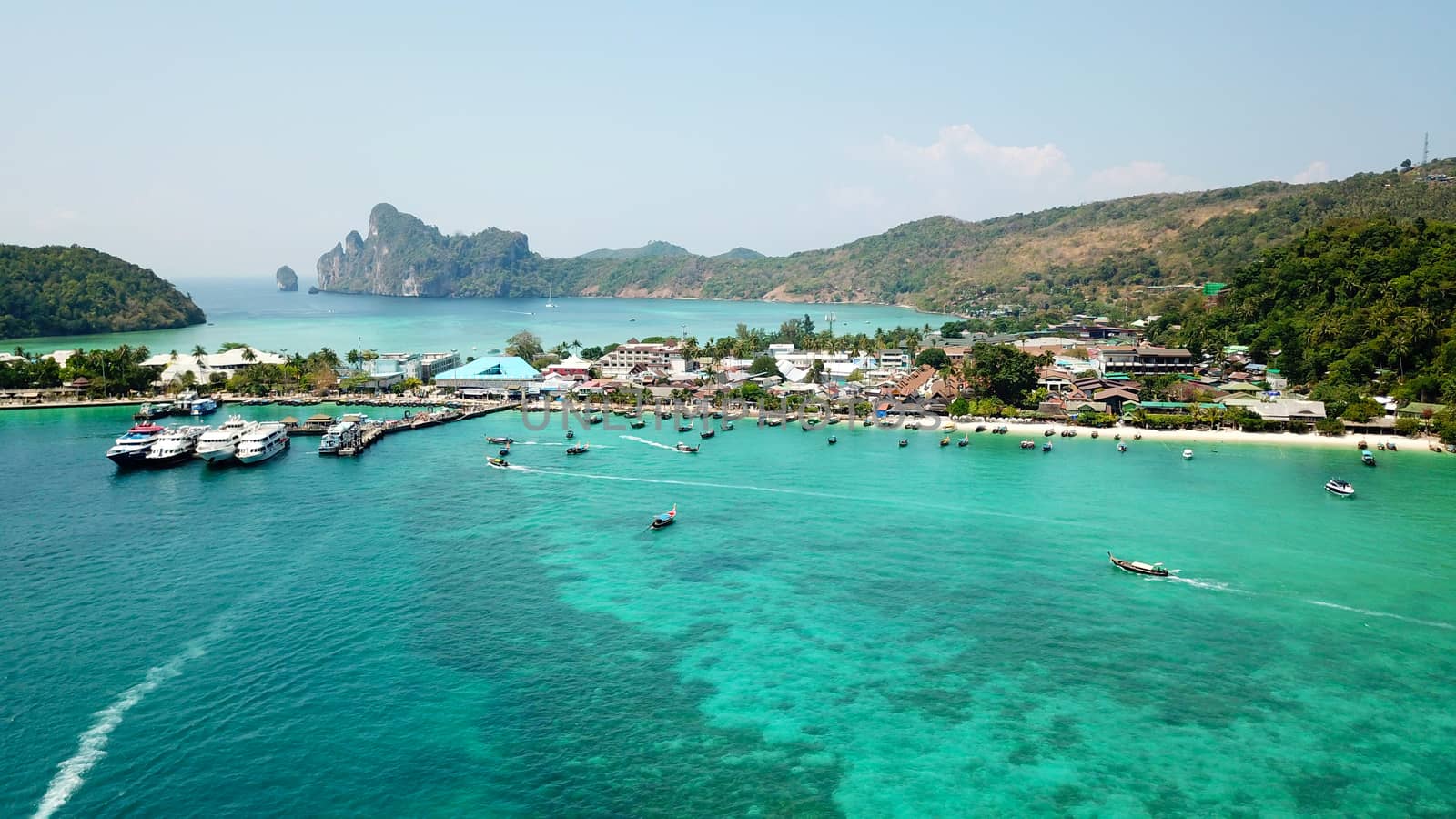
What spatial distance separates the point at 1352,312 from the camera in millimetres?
79812

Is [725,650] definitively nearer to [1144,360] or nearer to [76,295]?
[1144,360]

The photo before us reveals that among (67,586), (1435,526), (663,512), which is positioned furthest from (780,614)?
(1435,526)

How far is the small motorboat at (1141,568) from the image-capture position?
36812mm

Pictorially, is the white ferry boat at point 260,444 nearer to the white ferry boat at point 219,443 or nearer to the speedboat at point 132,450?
the white ferry boat at point 219,443

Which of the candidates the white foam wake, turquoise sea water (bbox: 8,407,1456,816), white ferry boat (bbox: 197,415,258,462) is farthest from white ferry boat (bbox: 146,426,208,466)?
the white foam wake

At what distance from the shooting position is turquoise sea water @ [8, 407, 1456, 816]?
22984mm

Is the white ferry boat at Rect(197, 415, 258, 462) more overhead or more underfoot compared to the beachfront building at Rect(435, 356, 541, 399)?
more underfoot

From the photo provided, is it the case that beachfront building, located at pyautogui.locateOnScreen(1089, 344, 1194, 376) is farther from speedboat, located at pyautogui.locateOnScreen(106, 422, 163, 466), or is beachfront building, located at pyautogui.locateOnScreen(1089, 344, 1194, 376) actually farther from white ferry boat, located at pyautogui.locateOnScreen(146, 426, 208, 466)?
speedboat, located at pyautogui.locateOnScreen(106, 422, 163, 466)

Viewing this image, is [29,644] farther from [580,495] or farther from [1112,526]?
[1112,526]

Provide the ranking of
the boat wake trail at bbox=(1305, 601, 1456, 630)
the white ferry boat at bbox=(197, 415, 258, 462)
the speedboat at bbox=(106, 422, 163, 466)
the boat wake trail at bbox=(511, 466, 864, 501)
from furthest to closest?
the white ferry boat at bbox=(197, 415, 258, 462)
the speedboat at bbox=(106, 422, 163, 466)
the boat wake trail at bbox=(511, 466, 864, 501)
the boat wake trail at bbox=(1305, 601, 1456, 630)

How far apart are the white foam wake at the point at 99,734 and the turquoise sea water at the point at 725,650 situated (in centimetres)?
10

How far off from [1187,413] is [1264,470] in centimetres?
1548

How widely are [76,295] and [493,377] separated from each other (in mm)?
102549

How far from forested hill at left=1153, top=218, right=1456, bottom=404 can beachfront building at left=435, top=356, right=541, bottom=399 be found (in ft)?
223
